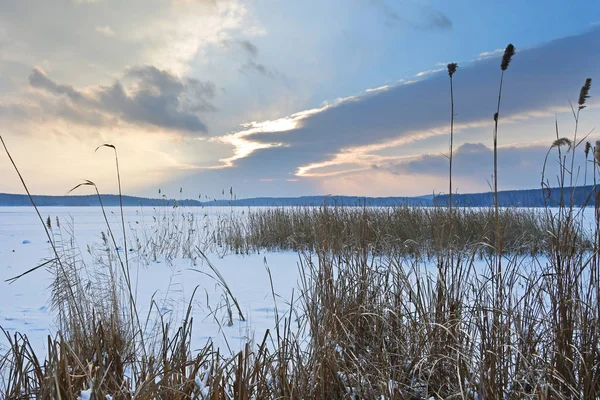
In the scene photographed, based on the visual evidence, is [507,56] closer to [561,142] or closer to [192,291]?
[561,142]

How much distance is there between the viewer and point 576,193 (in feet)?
6.48

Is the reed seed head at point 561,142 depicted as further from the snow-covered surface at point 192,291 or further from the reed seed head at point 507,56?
the snow-covered surface at point 192,291

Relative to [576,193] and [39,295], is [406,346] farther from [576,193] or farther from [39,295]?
[39,295]

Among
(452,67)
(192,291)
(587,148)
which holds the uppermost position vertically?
(452,67)

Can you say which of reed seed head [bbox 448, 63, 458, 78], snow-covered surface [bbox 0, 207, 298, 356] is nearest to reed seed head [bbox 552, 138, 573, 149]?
reed seed head [bbox 448, 63, 458, 78]

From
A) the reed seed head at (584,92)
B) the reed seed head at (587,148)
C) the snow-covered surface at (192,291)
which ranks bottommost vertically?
the snow-covered surface at (192,291)

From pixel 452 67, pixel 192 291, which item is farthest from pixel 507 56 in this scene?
pixel 192 291

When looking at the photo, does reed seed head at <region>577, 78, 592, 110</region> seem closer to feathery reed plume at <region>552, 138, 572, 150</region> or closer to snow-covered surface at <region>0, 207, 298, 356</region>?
feathery reed plume at <region>552, 138, 572, 150</region>

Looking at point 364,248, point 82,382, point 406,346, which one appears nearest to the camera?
point 82,382

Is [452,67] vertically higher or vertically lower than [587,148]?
higher

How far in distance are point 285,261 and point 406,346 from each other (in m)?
5.76

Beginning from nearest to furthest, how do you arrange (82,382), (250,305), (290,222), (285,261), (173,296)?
(82,382) < (250,305) < (173,296) < (285,261) < (290,222)

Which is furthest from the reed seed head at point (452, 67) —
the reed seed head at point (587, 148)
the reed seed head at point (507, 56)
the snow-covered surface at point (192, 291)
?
the snow-covered surface at point (192, 291)

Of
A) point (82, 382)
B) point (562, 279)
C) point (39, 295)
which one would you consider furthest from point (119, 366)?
point (39, 295)
